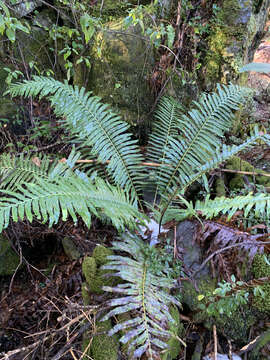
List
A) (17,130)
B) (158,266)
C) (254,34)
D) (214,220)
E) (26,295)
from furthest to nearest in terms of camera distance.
A: (17,130)
(254,34)
(26,295)
(214,220)
(158,266)

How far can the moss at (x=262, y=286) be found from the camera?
4.22 ft

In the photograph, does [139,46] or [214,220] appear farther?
[139,46]

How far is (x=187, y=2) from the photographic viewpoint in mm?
2283

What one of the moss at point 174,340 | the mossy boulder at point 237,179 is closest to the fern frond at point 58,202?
the moss at point 174,340

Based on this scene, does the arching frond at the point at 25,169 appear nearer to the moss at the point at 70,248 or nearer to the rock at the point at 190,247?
the moss at the point at 70,248

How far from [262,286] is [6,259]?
1965 mm

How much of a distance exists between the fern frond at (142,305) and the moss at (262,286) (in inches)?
17.6

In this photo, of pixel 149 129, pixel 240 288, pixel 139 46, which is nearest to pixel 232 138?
pixel 149 129

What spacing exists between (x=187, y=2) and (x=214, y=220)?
196 cm

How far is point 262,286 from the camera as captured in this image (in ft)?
4.10

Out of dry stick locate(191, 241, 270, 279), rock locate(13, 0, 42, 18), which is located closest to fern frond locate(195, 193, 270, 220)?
dry stick locate(191, 241, 270, 279)

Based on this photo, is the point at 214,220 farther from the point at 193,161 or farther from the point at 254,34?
the point at 254,34

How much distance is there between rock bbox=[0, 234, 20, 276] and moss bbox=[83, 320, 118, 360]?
124cm

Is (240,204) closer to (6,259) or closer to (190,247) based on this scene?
(190,247)
